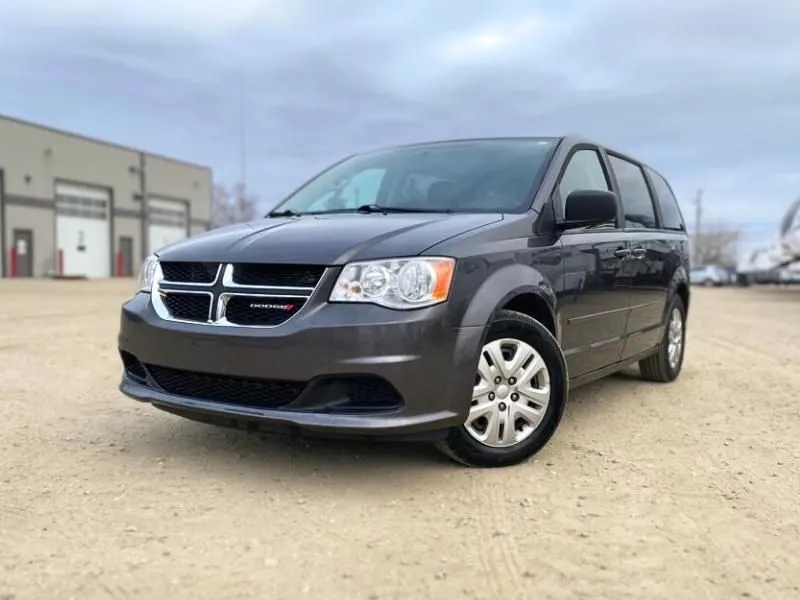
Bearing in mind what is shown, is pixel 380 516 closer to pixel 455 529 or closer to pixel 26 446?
pixel 455 529

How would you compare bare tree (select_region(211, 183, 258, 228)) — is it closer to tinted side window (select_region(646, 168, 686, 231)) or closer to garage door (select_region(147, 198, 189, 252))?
garage door (select_region(147, 198, 189, 252))

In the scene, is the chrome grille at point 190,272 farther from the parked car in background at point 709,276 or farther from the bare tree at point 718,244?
the bare tree at point 718,244

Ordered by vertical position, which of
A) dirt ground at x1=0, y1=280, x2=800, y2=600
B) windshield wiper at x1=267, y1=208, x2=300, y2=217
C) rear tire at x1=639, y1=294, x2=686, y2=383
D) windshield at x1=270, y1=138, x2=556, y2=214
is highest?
windshield at x1=270, y1=138, x2=556, y2=214

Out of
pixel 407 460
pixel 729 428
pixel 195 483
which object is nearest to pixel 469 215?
pixel 407 460

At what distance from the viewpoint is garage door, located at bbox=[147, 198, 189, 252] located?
44.0 metres

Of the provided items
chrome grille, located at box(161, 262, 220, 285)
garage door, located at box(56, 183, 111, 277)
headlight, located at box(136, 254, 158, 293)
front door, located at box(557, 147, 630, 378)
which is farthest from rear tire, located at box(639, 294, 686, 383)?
garage door, located at box(56, 183, 111, 277)

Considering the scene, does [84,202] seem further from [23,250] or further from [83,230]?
[23,250]

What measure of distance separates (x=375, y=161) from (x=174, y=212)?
4350cm

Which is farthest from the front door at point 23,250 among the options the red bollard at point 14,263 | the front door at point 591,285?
the front door at point 591,285

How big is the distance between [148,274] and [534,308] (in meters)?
2.05

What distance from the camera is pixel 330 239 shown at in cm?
346

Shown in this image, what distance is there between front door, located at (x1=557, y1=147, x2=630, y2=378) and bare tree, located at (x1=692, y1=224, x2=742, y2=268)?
312 feet

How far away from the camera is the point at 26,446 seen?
13.2ft

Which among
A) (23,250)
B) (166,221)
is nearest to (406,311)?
(23,250)
